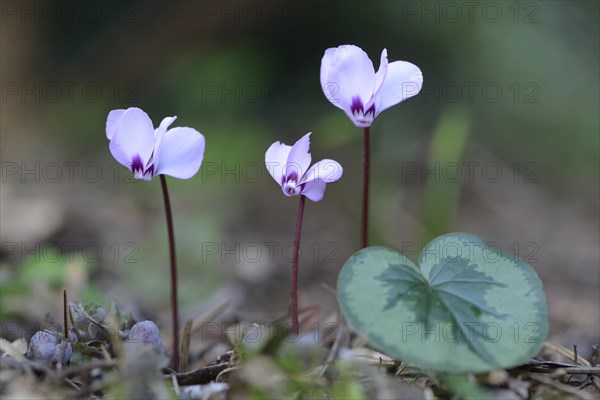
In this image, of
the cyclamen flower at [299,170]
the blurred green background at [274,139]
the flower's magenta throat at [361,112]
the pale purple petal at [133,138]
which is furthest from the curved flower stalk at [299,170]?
the blurred green background at [274,139]

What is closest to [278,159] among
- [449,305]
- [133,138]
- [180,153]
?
[180,153]

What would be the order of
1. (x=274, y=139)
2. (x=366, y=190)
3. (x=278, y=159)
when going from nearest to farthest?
(x=278, y=159) < (x=366, y=190) < (x=274, y=139)

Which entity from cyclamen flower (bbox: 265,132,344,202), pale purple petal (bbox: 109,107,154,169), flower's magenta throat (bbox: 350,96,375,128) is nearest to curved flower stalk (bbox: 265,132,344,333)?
cyclamen flower (bbox: 265,132,344,202)

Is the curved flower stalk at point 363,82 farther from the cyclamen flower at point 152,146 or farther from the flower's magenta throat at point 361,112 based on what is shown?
the cyclamen flower at point 152,146

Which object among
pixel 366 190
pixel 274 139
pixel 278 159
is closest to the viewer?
pixel 278 159

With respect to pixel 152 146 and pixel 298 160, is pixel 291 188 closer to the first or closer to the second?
pixel 298 160

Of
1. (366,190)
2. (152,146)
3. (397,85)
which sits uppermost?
(397,85)
